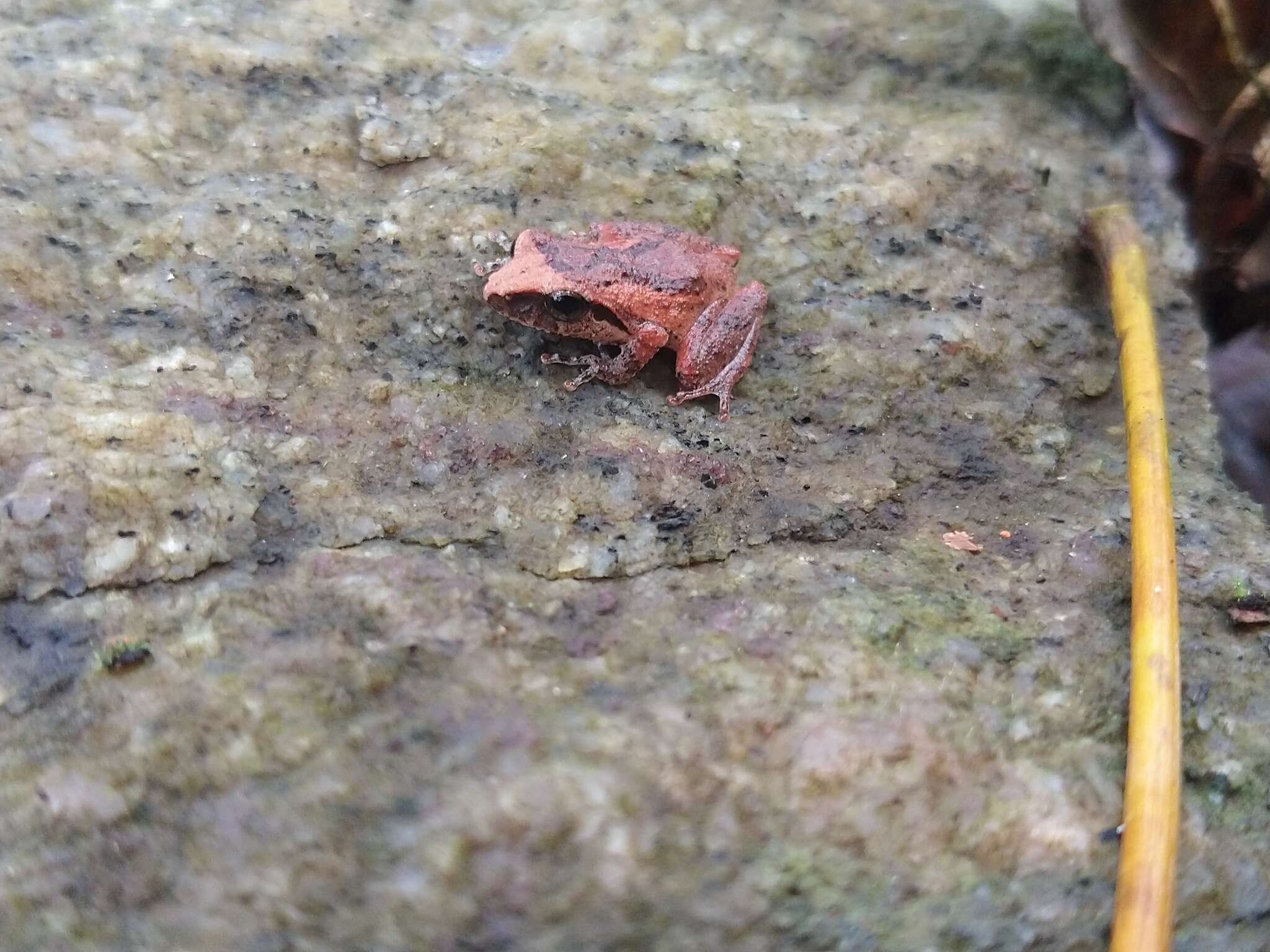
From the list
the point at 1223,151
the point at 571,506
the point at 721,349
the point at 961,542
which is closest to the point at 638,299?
the point at 721,349

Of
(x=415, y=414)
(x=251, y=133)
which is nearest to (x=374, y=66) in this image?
(x=251, y=133)

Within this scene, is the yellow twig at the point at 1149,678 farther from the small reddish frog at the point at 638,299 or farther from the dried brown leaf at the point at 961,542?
the small reddish frog at the point at 638,299

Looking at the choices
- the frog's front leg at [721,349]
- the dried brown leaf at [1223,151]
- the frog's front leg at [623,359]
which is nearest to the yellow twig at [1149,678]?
the dried brown leaf at [1223,151]

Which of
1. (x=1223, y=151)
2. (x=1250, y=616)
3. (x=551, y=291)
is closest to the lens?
(x=1250, y=616)

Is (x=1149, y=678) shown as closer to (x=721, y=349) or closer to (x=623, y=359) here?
(x=721, y=349)

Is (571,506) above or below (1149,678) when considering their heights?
below

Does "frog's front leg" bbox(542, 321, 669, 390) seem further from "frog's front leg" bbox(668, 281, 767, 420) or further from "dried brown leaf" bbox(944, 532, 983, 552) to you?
"dried brown leaf" bbox(944, 532, 983, 552)

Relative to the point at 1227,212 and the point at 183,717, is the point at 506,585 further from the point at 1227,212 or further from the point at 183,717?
the point at 1227,212
